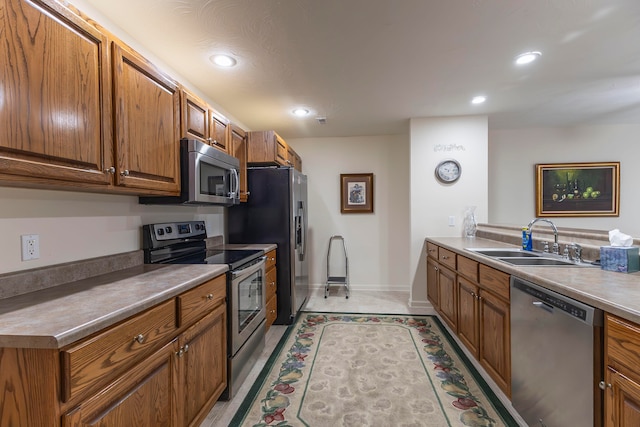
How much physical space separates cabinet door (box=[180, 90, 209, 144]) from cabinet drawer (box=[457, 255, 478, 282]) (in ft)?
7.19

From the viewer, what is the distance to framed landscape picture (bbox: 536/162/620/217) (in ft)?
12.3

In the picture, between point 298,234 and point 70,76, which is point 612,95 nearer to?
point 298,234

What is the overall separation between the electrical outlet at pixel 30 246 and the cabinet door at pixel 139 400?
0.70 meters

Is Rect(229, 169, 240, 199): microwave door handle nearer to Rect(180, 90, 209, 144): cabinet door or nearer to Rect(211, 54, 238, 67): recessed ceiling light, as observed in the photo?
Rect(180, 90, 209, 144): cabinet door

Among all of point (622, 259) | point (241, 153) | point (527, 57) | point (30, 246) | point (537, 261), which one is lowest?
point (537, 261)

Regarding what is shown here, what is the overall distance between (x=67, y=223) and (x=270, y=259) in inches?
64.9

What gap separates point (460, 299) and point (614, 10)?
2048mm

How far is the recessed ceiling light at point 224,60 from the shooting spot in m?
2.04

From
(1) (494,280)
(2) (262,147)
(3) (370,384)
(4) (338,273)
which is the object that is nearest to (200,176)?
(2) (262,147)

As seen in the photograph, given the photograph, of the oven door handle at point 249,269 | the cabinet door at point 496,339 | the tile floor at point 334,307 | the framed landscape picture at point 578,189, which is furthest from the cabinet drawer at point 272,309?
the framed landscape picture at point 578,189

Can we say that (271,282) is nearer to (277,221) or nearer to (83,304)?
(277,221)

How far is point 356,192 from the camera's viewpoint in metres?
4.28

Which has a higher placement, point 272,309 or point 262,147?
point 262,147

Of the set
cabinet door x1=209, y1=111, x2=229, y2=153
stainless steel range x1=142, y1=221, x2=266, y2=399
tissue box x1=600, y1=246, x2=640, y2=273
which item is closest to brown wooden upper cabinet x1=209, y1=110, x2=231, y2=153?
cabinet door x1=209, y1=111, x2=229, y2=153
